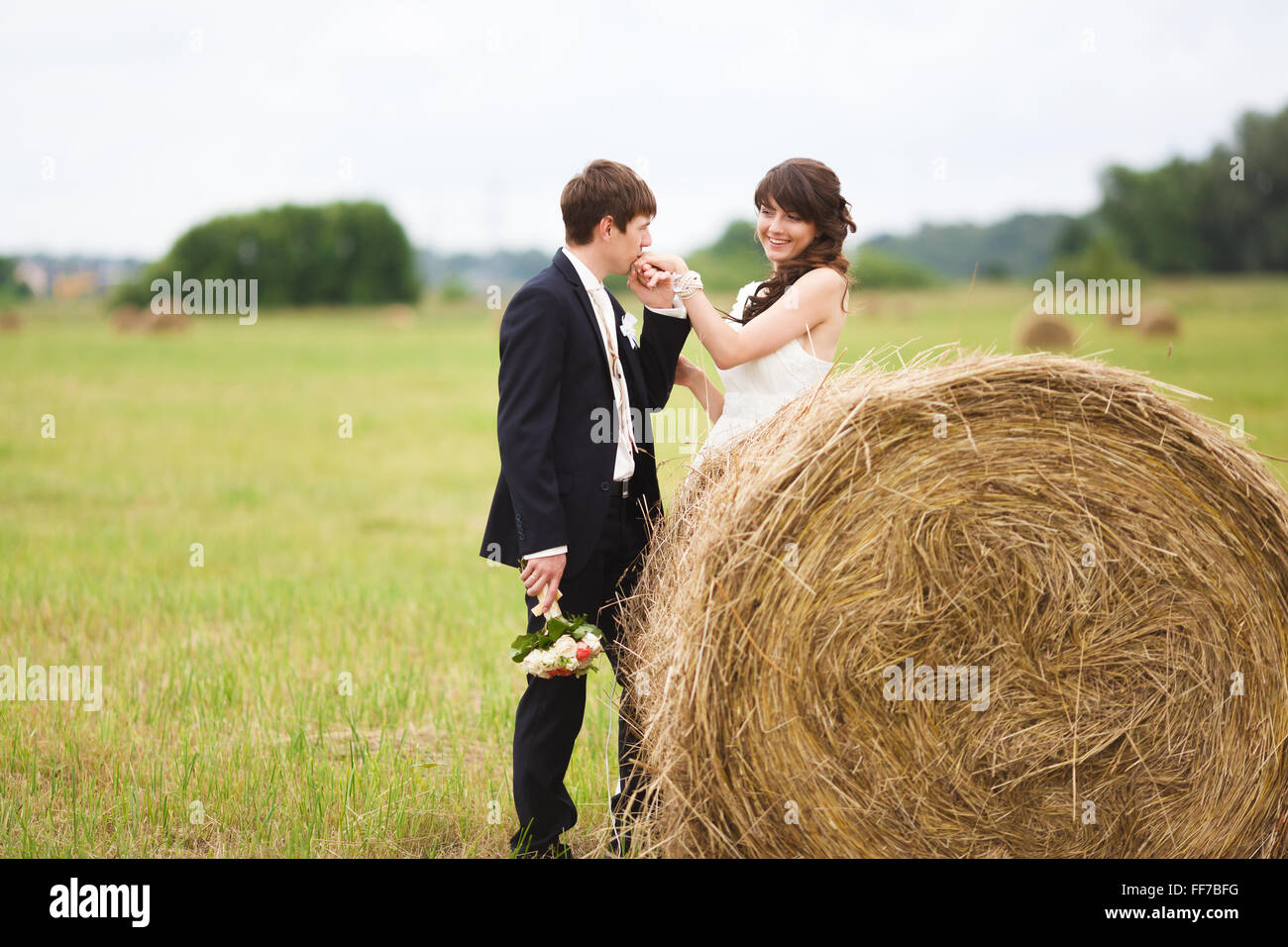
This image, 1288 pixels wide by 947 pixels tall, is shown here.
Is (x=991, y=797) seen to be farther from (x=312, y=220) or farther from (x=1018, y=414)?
(x=312, y=220)

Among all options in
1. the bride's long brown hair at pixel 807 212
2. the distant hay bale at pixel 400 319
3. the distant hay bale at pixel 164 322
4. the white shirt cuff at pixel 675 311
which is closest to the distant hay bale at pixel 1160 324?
the bride's long brown hair at pixel 807 212

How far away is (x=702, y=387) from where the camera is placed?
4715mm

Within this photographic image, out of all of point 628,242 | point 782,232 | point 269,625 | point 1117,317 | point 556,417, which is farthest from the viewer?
point 1117,317

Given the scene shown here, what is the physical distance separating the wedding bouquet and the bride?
0.81 m

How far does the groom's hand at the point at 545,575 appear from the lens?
380cm

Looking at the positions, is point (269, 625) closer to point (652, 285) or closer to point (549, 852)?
point (549, 852)

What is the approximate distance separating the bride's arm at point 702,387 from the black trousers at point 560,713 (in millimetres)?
703

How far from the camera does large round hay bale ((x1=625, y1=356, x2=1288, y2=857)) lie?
3.59 m

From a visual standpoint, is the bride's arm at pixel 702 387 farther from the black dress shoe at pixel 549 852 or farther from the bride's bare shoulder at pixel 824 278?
the black dress shoe at pixel 549 852

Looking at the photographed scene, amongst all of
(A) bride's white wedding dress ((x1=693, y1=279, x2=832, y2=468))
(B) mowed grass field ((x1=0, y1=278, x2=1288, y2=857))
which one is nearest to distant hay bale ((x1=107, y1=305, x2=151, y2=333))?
(B) mowed grass field ((x1=0, y1=278, x2=1288, y2=857))

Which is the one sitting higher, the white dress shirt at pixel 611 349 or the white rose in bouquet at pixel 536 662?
the white dress shirt at pixel 611 349

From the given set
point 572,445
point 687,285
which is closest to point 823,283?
point 687,285

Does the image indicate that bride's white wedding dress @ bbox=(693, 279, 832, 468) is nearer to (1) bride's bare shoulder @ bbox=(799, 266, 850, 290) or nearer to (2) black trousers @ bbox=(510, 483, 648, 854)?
(1) bride's bare shoulder @ bbox=(799, 266, 850, 290)

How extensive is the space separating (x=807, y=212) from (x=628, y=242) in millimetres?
734
